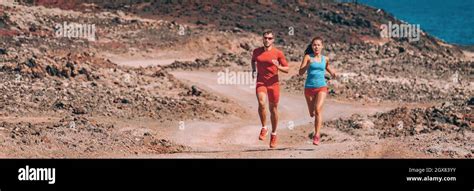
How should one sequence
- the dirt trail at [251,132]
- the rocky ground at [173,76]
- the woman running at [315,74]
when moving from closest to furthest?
the woman running at [315,74] → the dirt trail at [251,132] → the rocky ground at [173,76]

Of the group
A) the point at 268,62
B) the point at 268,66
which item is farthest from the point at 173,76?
the point at 268,62

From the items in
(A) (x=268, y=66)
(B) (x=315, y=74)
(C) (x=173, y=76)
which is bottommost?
(C) (x=173, y=76)

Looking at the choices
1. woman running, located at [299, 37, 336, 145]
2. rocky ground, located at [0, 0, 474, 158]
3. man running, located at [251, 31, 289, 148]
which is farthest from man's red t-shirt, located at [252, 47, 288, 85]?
rocky ground, located at [0, 0, 474, 158]

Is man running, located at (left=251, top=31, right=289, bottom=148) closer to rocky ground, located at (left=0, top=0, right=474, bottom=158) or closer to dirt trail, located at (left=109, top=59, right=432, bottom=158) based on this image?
dirt trail, located at (left=109, top=59, right=432, bottom=158)

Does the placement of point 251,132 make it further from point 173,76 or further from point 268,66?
point 173,76

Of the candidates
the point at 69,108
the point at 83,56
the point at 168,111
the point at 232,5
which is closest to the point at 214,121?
the point at 168,111

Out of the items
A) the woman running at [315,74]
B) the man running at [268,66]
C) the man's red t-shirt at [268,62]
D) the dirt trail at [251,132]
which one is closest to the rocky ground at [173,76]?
the dirt trail at [251,132]

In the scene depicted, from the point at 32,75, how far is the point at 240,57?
23.6 meters

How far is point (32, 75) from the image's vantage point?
33406mm

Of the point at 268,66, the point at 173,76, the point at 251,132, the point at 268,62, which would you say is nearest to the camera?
the point at 268,62

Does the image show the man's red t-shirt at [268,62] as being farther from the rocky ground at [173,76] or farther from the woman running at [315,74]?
the rocky ground at [173,76]

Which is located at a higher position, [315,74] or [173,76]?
[315,74]

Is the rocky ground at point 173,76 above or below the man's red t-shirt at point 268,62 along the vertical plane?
below

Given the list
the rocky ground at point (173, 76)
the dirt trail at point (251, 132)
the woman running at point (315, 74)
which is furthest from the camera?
the rocky ground at point (173, 76)
